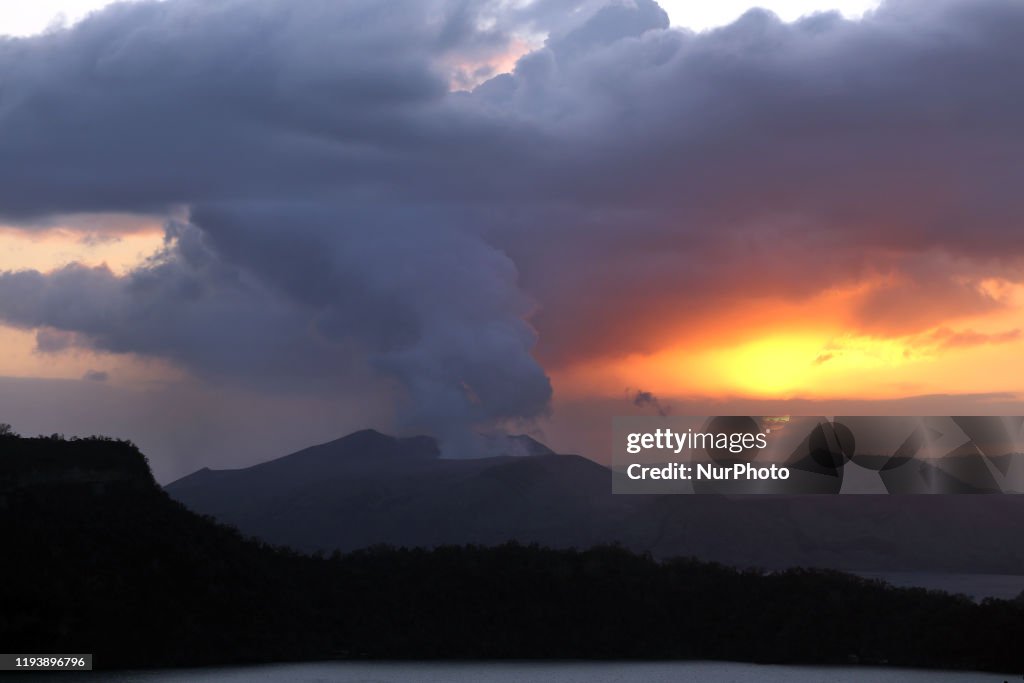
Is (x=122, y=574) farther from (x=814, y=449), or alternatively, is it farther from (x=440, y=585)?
(x=814, y=449)

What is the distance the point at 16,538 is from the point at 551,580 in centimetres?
5506

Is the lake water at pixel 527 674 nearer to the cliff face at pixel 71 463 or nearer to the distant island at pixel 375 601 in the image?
the distant island at pixel 375 601

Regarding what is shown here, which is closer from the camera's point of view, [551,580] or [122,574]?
[122,574]

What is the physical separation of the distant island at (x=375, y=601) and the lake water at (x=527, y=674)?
4.97 metres

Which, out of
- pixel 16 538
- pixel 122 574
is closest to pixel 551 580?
pixel 122 574

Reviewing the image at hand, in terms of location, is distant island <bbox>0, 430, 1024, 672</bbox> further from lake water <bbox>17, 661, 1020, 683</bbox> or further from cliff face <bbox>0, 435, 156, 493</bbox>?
lake water <bbox>17, 661, 1020, 683</bbox>

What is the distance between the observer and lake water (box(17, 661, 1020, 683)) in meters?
105

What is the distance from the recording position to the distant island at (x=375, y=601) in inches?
4424

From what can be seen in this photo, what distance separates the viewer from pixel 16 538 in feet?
368

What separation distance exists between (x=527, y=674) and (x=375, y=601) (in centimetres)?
2724

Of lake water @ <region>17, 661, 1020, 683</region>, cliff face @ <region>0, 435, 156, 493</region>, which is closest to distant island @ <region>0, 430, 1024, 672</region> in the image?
cliff face @ <region>0, 435, 156, 493</region>

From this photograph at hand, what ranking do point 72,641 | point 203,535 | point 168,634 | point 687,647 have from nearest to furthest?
1. point 72,641
2. point 168,634
3. point 203,535
4. point 687,647

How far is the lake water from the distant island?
4.97 m

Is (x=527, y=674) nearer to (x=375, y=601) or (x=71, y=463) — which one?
(x=375, y=601)
